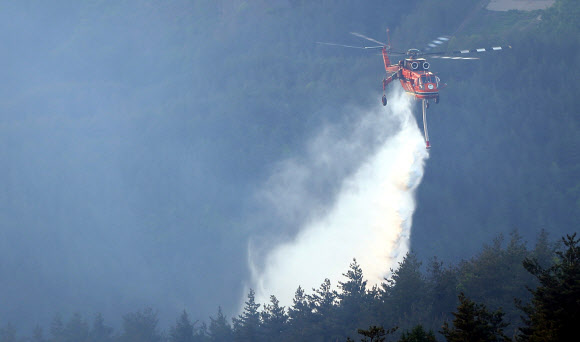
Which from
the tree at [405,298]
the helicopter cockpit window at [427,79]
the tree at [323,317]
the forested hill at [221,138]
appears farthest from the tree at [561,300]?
the forested hill at [221,138]

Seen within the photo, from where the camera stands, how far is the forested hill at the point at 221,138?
81000 millimetres

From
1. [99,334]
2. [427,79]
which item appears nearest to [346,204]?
[99,334]

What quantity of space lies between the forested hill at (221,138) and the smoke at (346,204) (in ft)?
8.33

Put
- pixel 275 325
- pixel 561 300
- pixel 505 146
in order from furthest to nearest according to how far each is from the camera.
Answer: pixel 505 146 → pixel 275 325 → pixel 561 300

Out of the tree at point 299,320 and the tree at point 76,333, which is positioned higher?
the tree at point 76,333

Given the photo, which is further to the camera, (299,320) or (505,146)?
(505,146)

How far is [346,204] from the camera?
253 feet

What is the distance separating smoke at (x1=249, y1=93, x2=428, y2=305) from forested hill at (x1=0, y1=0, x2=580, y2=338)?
8.33ft

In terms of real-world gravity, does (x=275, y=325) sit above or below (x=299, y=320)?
above

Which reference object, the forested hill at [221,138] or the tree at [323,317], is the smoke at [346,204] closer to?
the forested hill at [221,138]

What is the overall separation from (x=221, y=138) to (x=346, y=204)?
129ft

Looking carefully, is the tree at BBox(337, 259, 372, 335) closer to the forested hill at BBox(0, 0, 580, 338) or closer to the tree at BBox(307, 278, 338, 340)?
the tree at BBox(307, 278, 338, 340)

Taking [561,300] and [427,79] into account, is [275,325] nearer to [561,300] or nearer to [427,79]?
Answer: [427,79]

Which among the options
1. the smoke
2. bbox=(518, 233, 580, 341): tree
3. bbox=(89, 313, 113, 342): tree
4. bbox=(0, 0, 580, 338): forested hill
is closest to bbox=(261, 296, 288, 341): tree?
the smoke
